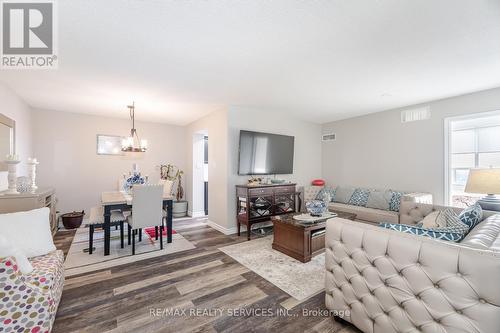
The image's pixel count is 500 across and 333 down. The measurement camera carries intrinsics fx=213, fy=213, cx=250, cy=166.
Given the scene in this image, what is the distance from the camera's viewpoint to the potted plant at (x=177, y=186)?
562 cm

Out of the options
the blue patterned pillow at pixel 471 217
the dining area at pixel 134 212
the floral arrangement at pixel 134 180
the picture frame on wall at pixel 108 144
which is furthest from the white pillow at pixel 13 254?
the picture frame on wall at pixel 108 144

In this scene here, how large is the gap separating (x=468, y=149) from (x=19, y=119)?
767 cm

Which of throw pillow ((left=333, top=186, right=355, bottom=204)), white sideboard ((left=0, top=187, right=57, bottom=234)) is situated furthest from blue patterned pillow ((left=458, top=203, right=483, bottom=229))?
white sideboard ((left=0, top=187, right=57, bottom=234))

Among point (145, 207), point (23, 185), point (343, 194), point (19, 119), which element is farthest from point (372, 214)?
point (19, 119)

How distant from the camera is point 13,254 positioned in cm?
151

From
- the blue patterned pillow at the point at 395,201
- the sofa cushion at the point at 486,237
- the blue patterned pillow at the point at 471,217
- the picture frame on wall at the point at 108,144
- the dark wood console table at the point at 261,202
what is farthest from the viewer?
the picture frame on wall at the point at 108,144

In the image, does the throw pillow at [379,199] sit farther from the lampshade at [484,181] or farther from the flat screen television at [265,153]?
the flat screen television at [265,153]

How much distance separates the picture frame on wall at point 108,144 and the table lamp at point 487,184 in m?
6.50

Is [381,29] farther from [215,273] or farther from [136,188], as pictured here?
[136,188]

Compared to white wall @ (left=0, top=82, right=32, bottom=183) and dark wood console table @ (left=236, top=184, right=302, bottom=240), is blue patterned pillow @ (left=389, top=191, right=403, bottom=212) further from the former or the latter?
white wall @ (left=0, top=82, right=32, bottom=183)

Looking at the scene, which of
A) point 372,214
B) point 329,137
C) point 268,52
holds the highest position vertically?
point 268,52

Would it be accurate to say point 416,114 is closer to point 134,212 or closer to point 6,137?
point 134,212

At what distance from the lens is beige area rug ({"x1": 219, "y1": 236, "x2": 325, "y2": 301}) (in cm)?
229

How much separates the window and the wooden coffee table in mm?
2608
